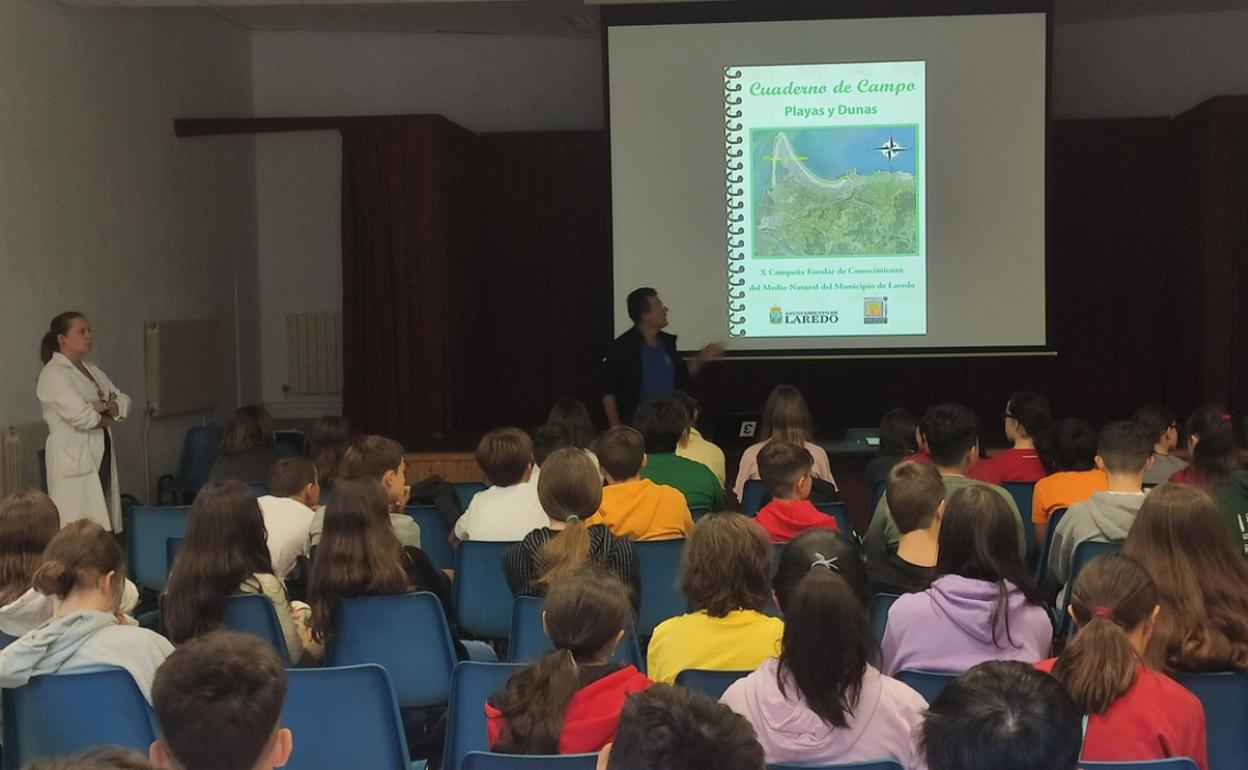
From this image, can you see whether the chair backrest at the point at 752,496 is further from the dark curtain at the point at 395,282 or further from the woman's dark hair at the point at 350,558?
the dark curtain at the point at 395,282

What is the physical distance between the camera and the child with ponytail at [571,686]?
2.20 metres

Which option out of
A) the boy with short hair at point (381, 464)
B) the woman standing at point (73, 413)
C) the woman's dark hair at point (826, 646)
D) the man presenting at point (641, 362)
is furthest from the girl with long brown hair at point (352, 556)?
the man presenting at point (641, 362)

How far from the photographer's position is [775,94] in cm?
774

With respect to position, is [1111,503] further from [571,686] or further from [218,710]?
[218,710]

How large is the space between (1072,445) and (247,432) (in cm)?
334

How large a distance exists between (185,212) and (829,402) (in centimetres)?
469

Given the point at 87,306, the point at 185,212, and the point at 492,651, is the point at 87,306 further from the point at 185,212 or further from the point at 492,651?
the point at 492,651

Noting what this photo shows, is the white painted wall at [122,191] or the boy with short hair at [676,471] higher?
the white painted wall at [122,191]

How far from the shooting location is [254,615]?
123 inches

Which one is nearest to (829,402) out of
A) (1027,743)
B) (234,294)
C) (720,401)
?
(720,401)

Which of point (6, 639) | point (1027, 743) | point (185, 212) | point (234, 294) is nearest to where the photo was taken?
point (1027, 743)

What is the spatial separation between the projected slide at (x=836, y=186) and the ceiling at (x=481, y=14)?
167cm

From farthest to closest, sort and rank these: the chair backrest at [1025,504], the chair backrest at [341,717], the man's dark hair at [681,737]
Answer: the chair backrest at [1025,504] < the chair backrest at [341,717] < the man's dark hair at [681,737]

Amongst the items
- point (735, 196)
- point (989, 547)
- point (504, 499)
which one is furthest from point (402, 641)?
point (735, 196)
